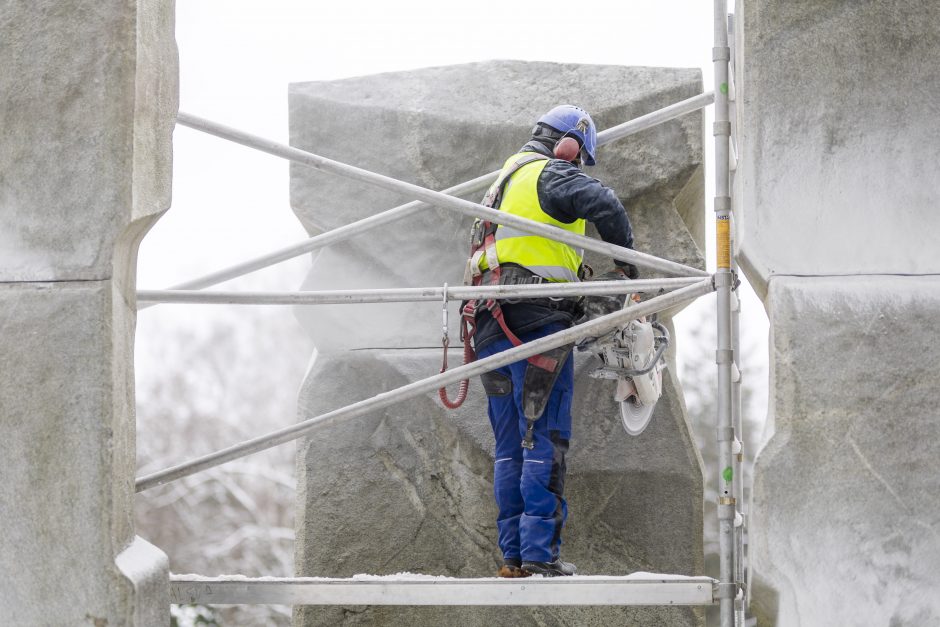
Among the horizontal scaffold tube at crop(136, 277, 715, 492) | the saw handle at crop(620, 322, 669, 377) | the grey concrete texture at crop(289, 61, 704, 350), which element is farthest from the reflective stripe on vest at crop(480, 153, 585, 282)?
the grey concrete texture at crop(289, 61, 704, 350)

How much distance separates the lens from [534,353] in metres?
4.73

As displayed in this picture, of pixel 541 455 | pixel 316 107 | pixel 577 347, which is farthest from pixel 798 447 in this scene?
pixel 316 107

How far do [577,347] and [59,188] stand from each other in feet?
7.94

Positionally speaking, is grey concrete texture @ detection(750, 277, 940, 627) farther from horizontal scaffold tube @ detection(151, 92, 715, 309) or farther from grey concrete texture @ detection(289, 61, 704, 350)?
grey concrete texture @ detection(289, 61, 704, 350)

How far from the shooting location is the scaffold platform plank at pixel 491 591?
438 centimetres

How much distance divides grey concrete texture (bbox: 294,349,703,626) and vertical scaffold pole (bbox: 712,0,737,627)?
1.52 meters

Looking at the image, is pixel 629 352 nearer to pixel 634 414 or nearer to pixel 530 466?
pixel 634 414

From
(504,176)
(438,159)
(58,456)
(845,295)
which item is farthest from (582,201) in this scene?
(58,456)

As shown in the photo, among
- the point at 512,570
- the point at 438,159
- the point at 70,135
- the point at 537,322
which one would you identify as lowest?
the point at 512,570

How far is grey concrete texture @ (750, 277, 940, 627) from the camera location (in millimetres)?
3982

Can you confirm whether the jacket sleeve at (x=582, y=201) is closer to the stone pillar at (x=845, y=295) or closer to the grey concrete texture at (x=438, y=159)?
the stone pillar at (x=845, y=295)

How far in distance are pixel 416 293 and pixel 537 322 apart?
690 millimetres

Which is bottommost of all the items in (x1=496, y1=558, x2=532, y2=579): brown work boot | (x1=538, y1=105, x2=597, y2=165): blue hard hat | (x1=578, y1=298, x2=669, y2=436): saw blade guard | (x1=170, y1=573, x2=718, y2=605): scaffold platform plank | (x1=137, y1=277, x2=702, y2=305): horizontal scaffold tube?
(x1=496, y1=558, x2=532, y2=579): brown work boot

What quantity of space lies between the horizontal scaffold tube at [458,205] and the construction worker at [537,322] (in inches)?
14.8
